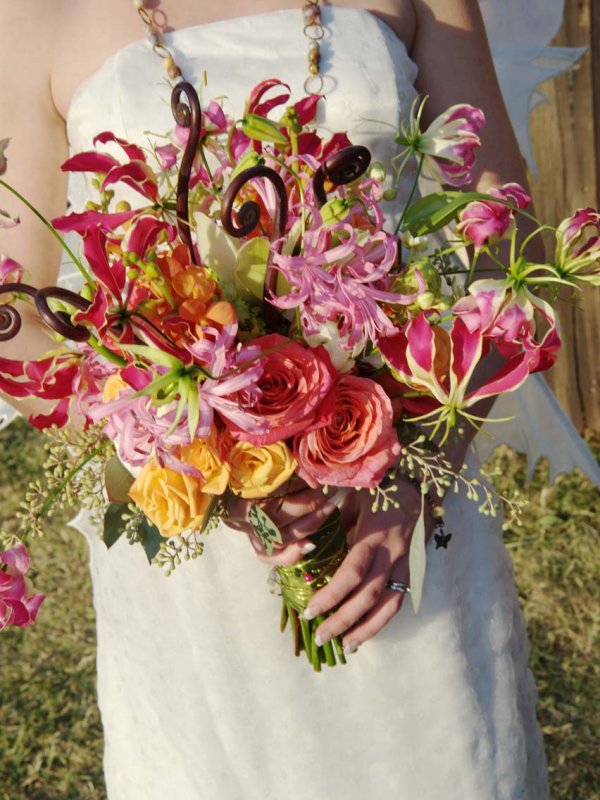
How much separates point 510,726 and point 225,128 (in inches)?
46.1

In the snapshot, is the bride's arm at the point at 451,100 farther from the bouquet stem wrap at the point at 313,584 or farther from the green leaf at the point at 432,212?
the green leaf at the point at 432,212

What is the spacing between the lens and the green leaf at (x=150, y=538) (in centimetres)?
126

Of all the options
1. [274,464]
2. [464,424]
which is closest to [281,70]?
[464,424]

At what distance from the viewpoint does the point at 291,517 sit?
1269mm

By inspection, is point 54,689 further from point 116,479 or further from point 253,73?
point 253,73

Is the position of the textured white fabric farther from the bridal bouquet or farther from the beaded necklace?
the bridal bouquet

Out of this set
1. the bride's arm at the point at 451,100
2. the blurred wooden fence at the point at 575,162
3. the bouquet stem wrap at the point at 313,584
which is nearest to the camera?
the bouquet stem wrap at the point at 313,584

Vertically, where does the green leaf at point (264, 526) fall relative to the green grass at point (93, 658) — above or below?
above

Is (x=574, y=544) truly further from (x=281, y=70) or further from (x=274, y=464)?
(x=274, y=464)

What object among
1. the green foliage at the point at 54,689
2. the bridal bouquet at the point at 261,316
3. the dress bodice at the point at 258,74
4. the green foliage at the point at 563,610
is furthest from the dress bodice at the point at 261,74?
the green foliage at the point at 54,689

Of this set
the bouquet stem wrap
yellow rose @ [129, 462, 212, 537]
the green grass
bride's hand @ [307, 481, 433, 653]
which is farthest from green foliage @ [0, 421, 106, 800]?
yellow rose @ [129, 462, 212, 537]

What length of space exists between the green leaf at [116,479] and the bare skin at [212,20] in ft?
0.81

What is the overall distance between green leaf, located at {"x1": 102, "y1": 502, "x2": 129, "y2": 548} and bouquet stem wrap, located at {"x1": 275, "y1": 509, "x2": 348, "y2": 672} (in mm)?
242

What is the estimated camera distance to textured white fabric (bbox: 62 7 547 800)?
150 cm
